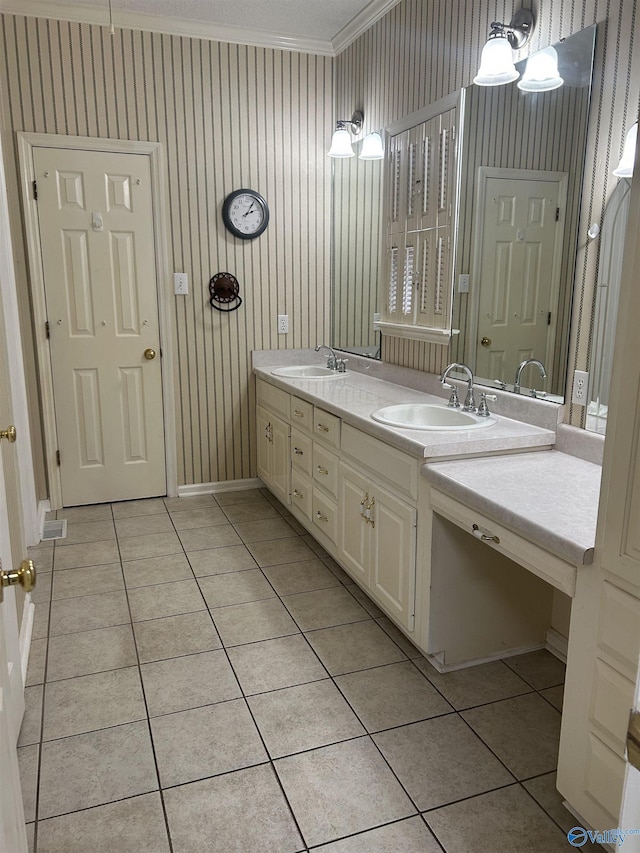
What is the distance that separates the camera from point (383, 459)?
98.7 inches

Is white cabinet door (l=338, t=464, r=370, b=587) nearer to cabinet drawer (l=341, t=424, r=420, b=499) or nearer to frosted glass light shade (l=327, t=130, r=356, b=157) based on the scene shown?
cabinet drawer (l=341, t=424, r=420, b=499)

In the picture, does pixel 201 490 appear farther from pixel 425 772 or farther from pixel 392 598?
Answer: pixel 425 772

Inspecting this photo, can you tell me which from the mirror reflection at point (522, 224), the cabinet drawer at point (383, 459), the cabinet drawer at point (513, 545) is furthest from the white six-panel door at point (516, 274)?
the cabinet drawer at point (513, 545)

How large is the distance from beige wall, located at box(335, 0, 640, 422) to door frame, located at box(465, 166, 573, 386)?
0.09m

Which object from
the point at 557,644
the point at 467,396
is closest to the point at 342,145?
the point at 467,396

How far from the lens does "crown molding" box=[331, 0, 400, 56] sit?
339cm

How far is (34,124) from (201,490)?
2342mm

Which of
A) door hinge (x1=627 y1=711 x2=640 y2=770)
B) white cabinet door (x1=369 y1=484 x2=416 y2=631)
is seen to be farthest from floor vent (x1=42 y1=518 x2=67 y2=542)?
door hinge (x1=627 y1=711 x2=640 y2=770)

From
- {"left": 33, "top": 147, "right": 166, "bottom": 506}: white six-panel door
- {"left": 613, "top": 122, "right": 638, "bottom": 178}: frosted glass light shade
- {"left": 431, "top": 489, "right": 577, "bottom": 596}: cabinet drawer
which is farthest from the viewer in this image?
{"left": 33, "top": 147, "right": 166, "bottom": 506}: white six-panel door

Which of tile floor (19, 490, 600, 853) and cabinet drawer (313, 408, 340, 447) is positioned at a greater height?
cabinet drawer (313, 408, 340, 447)

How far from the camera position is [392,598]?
2.52 meters

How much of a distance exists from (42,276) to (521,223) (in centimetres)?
268

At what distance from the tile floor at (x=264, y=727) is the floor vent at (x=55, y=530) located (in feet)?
1.47

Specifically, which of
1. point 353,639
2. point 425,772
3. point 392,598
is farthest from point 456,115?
point 425,772
